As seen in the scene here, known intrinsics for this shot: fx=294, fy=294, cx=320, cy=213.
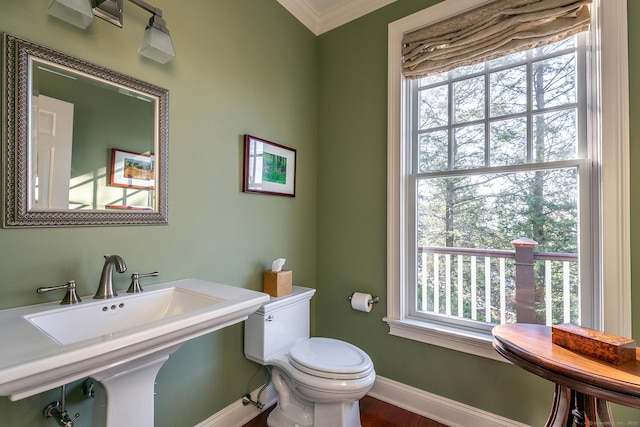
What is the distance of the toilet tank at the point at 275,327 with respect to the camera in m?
1.65

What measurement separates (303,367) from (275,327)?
0.30 metres

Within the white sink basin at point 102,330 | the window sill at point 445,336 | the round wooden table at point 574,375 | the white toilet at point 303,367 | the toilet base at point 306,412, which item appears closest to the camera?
the white sink basin at point 102,330

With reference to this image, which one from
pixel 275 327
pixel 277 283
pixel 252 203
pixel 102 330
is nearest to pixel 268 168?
pixel 252 203

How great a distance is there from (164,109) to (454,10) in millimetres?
1760

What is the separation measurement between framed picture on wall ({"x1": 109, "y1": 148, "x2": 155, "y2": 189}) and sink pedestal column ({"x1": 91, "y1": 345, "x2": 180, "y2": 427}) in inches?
28.8

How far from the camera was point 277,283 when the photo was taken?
5.88ft

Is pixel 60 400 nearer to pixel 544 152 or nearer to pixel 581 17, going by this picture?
pixel 544 152

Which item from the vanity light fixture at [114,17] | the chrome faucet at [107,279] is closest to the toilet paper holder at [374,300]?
the chrome faucet at [107,279]

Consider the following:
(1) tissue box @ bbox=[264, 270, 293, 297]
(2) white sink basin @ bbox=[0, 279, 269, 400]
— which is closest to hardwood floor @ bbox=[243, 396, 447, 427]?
(1) tissue box @ bbox=[264, 270, 293, 297]

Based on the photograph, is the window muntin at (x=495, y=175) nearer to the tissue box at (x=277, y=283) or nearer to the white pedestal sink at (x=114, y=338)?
the tissue box at (x=277, y=283)

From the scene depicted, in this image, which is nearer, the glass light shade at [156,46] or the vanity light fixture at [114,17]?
the vanity light fixture at [114,17]

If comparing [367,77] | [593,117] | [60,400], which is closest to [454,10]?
[367,77]

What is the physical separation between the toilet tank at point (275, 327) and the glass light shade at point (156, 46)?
131 cm

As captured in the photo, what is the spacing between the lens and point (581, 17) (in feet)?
4.70
